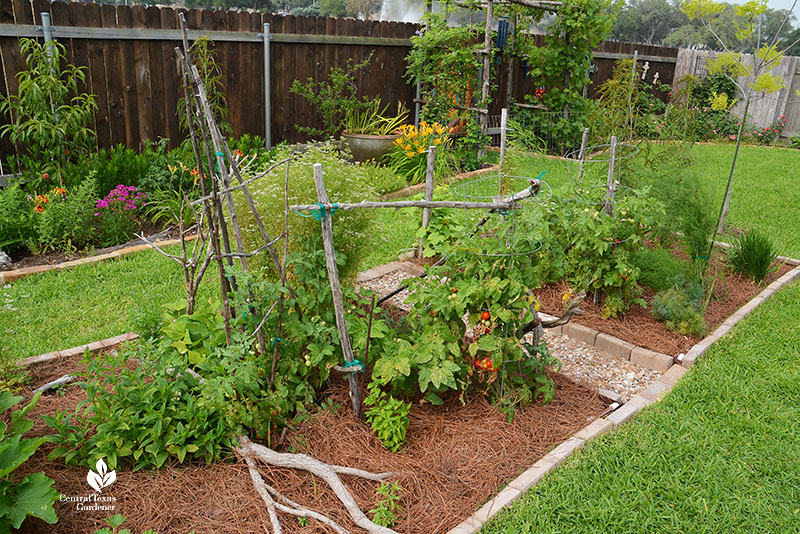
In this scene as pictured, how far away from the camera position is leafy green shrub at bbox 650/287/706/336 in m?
4.17

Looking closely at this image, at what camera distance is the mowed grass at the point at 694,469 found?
2.56 metres

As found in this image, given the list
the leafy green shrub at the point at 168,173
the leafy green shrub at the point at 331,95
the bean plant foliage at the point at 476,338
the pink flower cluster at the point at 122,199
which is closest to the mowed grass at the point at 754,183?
the bean plant foliage at the point at 476,338

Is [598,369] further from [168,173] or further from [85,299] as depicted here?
[168,173]

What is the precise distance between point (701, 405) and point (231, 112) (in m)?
6.15

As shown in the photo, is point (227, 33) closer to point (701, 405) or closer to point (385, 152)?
point (385, 152)

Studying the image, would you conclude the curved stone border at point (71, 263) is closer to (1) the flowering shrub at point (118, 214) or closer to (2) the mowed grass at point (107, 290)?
(2) the mowed grass at point (107, 290)

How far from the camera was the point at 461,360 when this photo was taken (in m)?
3.16

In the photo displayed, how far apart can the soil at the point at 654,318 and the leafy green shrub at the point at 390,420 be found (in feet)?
6.30

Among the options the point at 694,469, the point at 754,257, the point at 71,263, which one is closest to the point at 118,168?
the point at 71,263

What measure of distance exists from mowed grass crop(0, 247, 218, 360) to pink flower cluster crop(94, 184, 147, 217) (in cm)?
64

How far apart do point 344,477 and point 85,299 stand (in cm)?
263

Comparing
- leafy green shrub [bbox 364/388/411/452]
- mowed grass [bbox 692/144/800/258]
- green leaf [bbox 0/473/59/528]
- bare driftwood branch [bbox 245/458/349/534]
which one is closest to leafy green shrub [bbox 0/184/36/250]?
green leaf [bbox 0/473/59/528]

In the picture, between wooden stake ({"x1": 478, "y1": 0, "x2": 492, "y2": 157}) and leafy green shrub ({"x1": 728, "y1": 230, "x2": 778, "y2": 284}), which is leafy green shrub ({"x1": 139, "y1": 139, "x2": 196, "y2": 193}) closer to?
wooden stake ({"x1": 478, "y1": 0, "x2": 492, "y2": 157})

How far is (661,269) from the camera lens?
4621 millimetres
